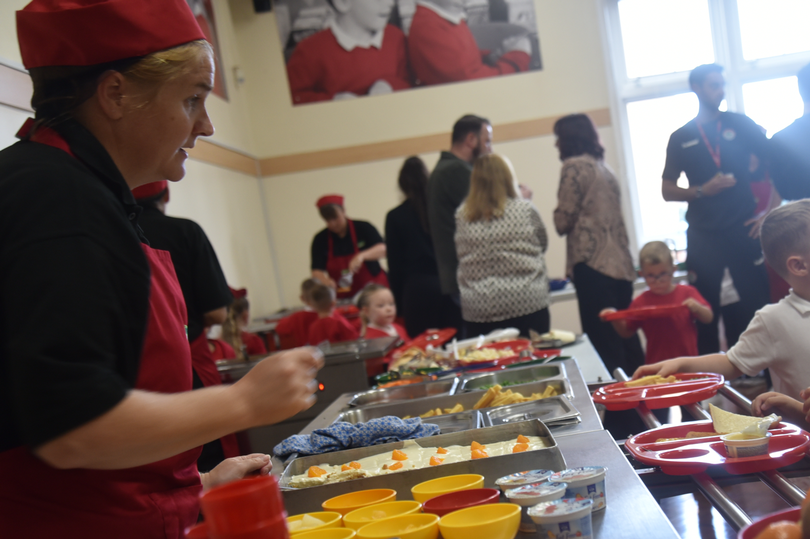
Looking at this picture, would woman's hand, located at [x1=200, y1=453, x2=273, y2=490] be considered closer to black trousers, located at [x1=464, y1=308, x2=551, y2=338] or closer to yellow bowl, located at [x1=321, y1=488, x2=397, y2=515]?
yellow bowl, located at [x1=321, y1=488, x2=397, y2=515]

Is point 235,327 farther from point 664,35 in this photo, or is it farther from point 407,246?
point 664,35

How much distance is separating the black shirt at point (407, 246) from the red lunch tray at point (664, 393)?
7.56ft

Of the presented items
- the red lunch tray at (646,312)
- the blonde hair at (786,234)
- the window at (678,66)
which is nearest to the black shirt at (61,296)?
the blonde hair at (786,234)

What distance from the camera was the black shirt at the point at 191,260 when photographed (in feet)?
7.43

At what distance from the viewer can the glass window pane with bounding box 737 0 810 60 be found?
20.7ft

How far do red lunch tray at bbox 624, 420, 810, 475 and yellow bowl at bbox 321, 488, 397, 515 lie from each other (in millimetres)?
467

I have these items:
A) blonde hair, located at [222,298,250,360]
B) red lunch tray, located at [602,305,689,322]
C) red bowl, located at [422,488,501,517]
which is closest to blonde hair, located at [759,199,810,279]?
red lunch tray, located at [602,305,689,322]

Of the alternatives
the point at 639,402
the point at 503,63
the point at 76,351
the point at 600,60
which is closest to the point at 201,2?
the point at 503,63

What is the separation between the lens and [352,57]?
6586mm

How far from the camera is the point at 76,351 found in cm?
72

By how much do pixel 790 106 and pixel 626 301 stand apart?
3.90 metres

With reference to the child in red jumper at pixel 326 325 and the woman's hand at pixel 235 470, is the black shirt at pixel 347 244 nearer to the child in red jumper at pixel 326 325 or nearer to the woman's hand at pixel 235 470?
the child in red jumper at pixel 326 325

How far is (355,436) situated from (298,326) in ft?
10.2

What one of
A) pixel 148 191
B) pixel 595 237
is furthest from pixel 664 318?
pixel 148 191
